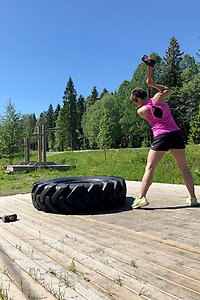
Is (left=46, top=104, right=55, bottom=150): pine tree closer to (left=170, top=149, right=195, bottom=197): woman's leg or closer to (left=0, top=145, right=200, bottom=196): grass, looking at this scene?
(left=0, top=145, right=200, bottom=196): grass

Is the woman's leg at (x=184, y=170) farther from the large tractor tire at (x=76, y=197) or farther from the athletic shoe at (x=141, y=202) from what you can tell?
the large tractor tire at (x=76, y=197)

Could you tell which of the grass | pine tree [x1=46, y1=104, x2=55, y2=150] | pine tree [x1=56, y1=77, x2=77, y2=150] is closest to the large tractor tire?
the grass

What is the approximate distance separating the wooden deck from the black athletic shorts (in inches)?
28.5

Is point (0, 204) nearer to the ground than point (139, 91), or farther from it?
nearer to the ground

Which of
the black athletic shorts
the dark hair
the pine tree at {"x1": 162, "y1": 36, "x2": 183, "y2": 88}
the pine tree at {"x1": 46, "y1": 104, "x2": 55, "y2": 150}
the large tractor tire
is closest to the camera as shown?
the large tractor tire

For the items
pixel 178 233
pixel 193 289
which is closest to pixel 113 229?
pixel 178 233

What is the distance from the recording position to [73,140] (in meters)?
68.4

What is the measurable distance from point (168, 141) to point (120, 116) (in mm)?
54453

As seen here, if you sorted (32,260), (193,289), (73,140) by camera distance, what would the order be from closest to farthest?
(193,289) < (32,260) < (73,140)

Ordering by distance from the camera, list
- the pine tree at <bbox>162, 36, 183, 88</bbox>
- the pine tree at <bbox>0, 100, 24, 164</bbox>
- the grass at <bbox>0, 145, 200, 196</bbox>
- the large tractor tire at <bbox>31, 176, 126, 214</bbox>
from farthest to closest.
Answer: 1. the pine tree at <bbox>162, 36, 183, 88</bbox>
2. the pine tree at <bbox>0, 100, 24, 164</bbox>
3. the grass at <bbox>0, 145, 200, 196</bbox>
4. the large tractor tire at <bbox>31, 176, 126, 214</bbox>

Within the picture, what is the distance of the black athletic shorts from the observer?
3.89m

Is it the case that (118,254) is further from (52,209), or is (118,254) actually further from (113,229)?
(52,209)

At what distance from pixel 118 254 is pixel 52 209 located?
1813mm

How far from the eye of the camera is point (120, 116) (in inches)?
2282
